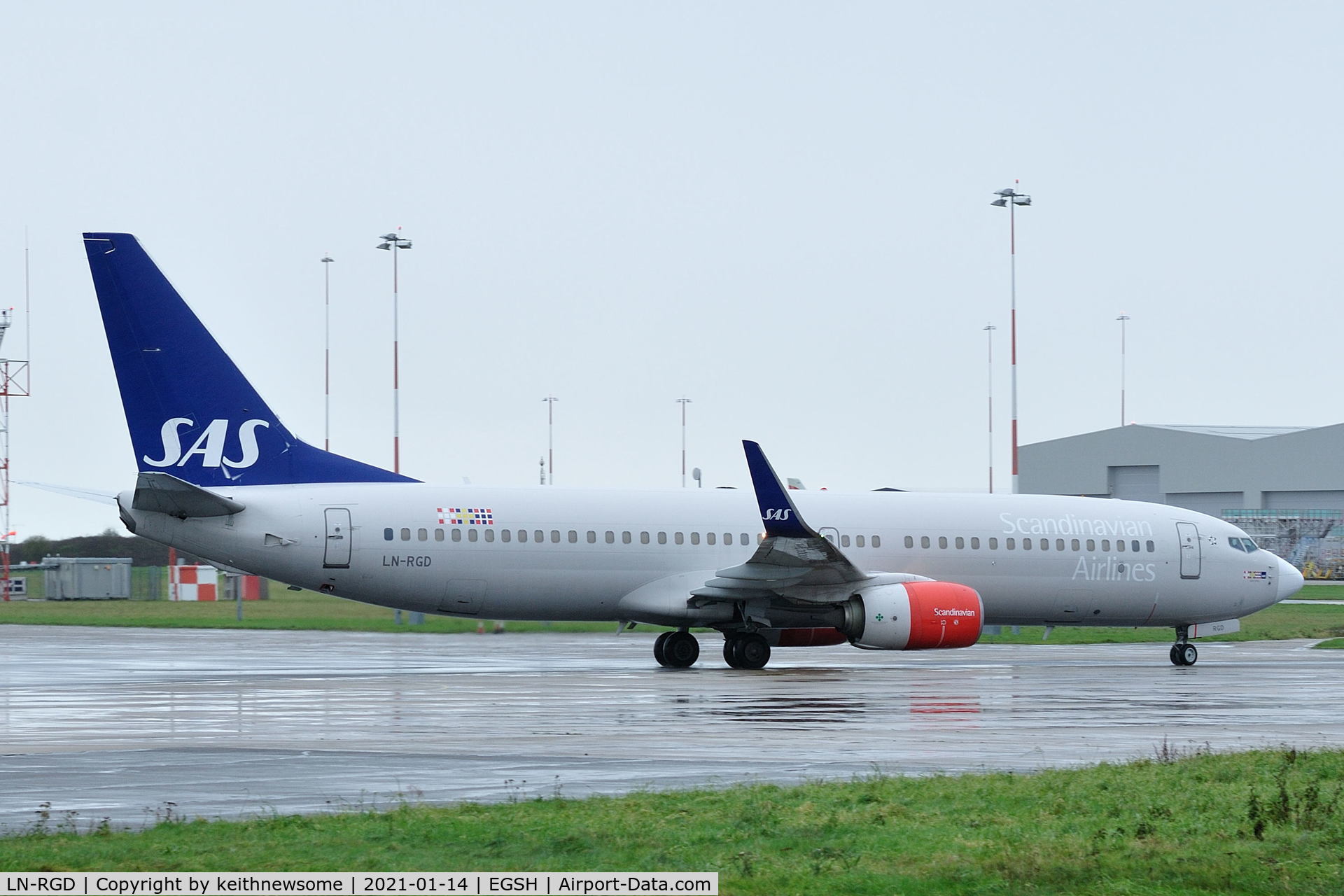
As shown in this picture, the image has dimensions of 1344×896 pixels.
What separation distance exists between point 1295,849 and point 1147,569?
2235 centimetres

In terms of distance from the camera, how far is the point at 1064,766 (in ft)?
43.9

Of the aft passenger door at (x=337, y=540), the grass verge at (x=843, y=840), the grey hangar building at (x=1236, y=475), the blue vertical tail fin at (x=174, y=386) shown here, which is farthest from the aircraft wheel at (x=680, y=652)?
the grey hangar building at (x=1236, y=475)

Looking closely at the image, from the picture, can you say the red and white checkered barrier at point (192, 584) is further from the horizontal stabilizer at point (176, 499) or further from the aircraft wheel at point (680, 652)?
the horizontal stabilizer at point (176, 499)

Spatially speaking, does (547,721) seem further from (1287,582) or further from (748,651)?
(1287,582)

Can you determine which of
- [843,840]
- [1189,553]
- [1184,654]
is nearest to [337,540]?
[1184,654]

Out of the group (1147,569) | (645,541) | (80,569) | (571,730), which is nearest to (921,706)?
(571,730)

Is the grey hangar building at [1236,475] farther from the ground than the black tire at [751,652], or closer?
farther from the ground

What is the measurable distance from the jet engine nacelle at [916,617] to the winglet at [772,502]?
5.24 feet

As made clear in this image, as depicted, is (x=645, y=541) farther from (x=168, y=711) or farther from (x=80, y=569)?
(x=80, y=569)

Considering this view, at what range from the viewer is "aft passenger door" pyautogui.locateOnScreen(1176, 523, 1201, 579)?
102 feet

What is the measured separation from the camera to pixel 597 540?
89.9ft

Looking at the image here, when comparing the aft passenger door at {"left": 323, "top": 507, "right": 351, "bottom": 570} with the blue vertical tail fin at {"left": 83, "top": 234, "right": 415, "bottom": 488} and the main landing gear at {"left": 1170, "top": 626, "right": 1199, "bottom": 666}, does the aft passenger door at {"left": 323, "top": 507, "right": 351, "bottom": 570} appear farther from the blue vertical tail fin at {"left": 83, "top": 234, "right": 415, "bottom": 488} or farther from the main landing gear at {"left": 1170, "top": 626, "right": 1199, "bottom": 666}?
the main landing gear at {"left": 1170, "top": 626, "right": 1199, "bottom": 666}

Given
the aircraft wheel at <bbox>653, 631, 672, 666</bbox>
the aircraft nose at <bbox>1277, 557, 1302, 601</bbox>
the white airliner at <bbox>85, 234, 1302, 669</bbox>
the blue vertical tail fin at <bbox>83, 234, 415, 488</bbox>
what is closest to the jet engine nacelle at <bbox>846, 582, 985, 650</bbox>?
→ the white airliner at <bbox>85, 234, 1302, 669</bbox>

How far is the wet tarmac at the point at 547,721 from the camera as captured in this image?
12.2 meters
